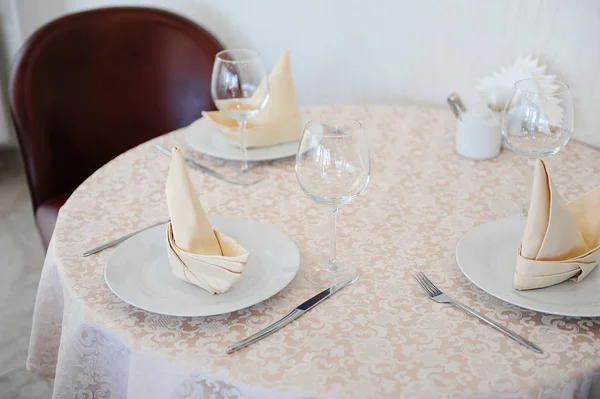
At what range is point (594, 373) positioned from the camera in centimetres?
79

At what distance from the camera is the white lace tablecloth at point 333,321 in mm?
777

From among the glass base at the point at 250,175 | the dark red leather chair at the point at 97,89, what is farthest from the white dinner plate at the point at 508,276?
the dark red leather chair at the point at 97,89

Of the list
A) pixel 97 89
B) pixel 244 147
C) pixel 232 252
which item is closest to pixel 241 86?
pixel 244 147

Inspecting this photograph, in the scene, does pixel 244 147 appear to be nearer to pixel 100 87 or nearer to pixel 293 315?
pixel 293 315

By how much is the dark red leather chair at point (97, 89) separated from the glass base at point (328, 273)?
36.2 inches

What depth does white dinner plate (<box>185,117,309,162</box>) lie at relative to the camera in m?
1.37

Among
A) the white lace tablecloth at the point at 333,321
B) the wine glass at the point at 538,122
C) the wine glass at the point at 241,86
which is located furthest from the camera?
the wine glass at the point at 241,86

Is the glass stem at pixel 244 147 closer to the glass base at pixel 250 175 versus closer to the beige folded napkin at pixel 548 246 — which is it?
the glass base at pixel 250 175

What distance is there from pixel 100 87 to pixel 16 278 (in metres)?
0.88

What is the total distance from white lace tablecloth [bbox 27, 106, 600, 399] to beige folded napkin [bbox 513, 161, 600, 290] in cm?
6

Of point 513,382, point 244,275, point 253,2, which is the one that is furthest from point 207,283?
point 253,2

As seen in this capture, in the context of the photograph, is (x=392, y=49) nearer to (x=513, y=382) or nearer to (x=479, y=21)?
(x=479, y=21)

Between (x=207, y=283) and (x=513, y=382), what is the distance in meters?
0.40

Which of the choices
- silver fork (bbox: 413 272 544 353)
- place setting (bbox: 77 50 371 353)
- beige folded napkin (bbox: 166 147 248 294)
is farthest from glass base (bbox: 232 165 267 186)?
silver fork (bbox: 413 272 544 353)
